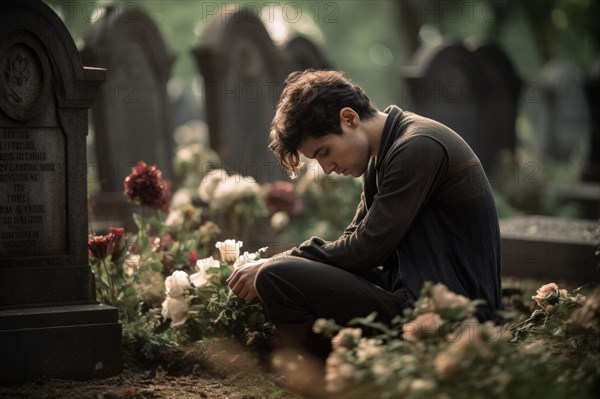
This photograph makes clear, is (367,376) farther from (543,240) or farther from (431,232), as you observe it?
(543,240)

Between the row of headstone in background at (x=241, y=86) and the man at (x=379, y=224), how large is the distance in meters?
5.60

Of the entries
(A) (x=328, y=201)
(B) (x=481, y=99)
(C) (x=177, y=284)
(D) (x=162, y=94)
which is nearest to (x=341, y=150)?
(C) (x=177, y=284)

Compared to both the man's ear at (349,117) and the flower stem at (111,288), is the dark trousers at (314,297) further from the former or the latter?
the flower stem at (111,288)

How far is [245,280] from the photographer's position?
13.8 ft

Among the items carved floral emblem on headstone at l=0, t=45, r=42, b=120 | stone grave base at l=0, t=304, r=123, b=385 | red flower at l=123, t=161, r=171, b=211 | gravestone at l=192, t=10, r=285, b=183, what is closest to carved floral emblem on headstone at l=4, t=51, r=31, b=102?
carved floral emblem on headstone at l=0, t=45, r=42, b=120

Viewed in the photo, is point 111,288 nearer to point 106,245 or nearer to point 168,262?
point 106,245

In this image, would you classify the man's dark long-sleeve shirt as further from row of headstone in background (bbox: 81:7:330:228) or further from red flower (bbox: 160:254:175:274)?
row of headstone in background (bbox: 81:7:330:228)

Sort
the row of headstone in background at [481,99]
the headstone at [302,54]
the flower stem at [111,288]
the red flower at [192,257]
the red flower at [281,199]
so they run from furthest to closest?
the row of headstone in background at [481,99] → the headstone at [302,54] → the red flower at [281,199] → the red flower at [192,257] → the flower stem at [111,288]

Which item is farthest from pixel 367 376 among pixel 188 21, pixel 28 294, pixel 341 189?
pixel 188 21

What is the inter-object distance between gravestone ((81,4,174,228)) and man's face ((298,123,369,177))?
523 cm

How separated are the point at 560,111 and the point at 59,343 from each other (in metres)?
15.6

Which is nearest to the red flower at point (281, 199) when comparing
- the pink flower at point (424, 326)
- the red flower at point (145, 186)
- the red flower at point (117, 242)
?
the red flower at point (145, 186)

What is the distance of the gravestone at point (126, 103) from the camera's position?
959cm

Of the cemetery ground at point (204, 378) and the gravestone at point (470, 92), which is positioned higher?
the gravestone at point (470, 92)
